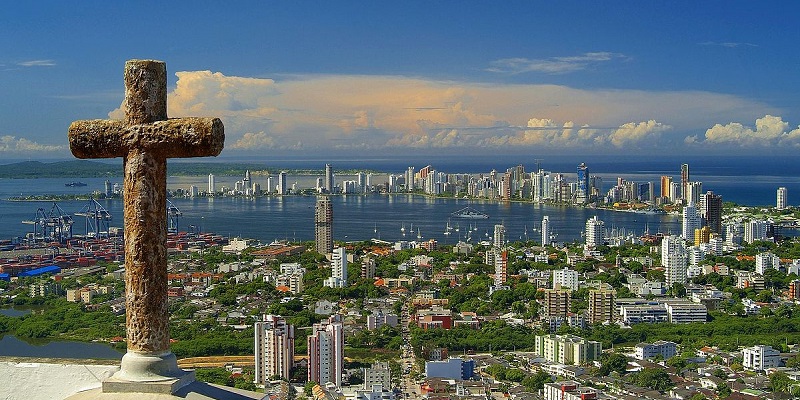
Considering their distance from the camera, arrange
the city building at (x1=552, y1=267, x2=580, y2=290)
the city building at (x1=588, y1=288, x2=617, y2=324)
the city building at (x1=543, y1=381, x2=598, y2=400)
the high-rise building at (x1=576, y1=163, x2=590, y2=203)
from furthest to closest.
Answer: the high-rise building at (x1=576, y1=163, x2=590, y2=203), the city building at (x1=552, y1=267, x2=580, y2=290), the city building at (x1=588, y1=288, x2=617, y2=324), the city building at (x1=543, y1=381, x2=598, y2=400)

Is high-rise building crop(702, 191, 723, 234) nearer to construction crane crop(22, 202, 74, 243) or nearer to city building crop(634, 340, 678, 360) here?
city building crop(634, 340, 678, 360)

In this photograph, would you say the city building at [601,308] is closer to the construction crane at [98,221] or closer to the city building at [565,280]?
the city building at [565,280]

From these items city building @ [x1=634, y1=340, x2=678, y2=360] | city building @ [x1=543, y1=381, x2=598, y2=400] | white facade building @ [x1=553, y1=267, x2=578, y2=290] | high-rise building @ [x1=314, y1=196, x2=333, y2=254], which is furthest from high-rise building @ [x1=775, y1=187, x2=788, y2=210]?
city building @ [x1=543, y1=381, x2=598, y2=400]

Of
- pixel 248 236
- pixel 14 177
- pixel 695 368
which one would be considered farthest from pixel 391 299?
pixel 14 177

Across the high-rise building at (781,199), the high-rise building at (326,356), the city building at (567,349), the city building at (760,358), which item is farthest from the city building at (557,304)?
the high-rise building at (781,199)

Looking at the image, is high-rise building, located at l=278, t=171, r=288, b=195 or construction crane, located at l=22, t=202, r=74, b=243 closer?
construction crane, located at l=22, t=202, r=74, b=243

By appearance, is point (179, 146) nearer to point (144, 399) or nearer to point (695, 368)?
point (144, 399)

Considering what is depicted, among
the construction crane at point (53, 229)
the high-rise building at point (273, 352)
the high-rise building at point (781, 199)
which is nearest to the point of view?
the high-rise building at point (273, 352)
